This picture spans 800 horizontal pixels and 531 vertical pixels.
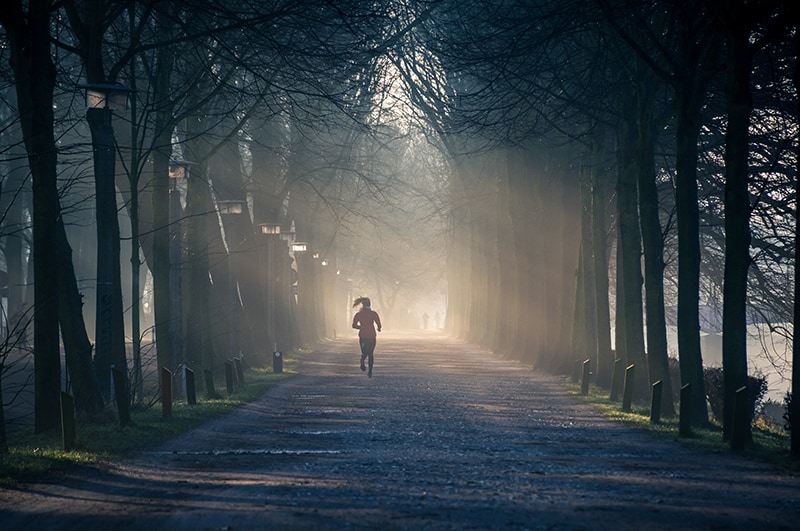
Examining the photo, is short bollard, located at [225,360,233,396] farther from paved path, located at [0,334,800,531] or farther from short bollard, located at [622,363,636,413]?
short bollard, located at [622,363,636,413]

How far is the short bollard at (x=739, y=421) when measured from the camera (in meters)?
12.6

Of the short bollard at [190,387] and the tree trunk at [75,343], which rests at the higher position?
the tree trunk at [75,343]

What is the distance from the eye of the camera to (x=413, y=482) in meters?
9.55

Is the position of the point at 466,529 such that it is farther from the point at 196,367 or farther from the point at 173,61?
the point at 196,367

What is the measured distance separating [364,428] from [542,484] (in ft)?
19.9

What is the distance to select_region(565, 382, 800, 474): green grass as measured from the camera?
11907mm

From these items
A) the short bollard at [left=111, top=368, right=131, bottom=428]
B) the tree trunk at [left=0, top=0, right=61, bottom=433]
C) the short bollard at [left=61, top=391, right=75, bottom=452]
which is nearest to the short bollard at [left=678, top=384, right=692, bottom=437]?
the short bollard at [left=111, top=368, right=131, bottom=428]

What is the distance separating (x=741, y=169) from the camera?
13.2 meters

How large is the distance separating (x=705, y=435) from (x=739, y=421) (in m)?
2.11

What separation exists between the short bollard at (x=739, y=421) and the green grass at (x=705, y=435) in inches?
4.2

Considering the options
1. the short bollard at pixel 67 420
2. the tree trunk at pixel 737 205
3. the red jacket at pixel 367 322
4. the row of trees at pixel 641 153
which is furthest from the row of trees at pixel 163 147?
the tree trunk at pixel 737 205

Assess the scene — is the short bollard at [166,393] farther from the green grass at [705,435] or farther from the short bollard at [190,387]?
the green grass at [705,435]

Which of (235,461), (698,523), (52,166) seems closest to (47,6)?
(52,166)

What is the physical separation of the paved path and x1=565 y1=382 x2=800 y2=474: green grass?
13.8 inches
